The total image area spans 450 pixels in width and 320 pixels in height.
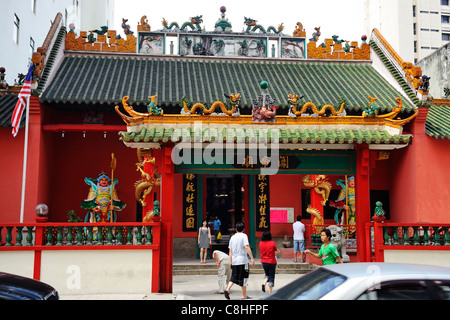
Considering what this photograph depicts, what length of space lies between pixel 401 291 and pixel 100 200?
11.7 m

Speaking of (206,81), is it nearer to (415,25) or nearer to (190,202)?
(190,202)

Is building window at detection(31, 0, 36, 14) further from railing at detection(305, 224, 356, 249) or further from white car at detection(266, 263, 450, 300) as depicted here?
white car at detection(266, 263, 450, 300)

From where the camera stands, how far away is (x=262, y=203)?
1617 centimetres

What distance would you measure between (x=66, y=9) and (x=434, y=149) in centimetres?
2408

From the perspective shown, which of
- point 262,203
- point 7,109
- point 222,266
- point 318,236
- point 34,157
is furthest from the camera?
point 262,203

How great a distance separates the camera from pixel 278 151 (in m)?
10.6

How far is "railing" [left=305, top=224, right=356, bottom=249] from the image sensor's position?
1475 cm

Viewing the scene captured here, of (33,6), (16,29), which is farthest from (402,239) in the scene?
(33,6)

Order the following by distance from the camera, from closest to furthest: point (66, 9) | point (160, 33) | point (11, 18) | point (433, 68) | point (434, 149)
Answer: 1. point (434, 149)
2. point (160, 33)
3. point (11, 18)
4. point (433, 68)
5. point (66, 9)

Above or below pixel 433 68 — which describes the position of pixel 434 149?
below

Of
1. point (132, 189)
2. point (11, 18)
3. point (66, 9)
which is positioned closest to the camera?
point (132, 189)

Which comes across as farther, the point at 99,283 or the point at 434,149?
the point at 434,149

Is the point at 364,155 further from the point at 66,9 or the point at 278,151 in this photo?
the point at 66,9
